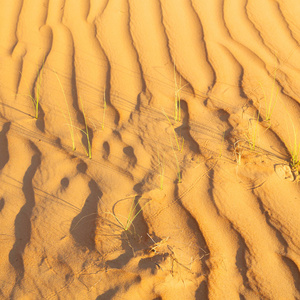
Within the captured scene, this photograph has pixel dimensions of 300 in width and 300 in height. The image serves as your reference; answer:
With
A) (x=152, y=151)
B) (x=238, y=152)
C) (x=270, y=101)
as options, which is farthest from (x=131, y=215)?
(x=270, y=101)

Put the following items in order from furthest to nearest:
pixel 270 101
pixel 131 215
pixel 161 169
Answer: pixel 270 101, pixel 161 169, pixel 131 215

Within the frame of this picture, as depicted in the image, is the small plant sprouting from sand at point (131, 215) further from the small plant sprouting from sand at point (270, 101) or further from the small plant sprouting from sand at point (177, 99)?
the small plant sprouting from sand at point (270, 101)

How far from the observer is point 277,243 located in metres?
→ 1.47

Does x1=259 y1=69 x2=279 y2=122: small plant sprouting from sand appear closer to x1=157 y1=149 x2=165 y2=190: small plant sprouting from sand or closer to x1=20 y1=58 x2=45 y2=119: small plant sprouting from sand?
x1=157 y1=149 x2=165 y2=190: small plant sprouting from sand

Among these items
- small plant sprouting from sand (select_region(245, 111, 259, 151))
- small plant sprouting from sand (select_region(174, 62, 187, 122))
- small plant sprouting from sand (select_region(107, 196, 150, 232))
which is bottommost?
small plant sprouting from sand (select_region(107, 196, 150, 232))

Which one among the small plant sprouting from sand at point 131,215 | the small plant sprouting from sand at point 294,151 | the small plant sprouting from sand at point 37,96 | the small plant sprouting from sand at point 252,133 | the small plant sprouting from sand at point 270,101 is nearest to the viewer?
the small plant sprouting from sand at point 131,215

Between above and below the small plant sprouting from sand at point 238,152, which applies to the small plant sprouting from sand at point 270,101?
above

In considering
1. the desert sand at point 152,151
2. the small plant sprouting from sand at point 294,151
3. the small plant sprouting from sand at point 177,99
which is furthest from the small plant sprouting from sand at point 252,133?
the small plant sprouting from sand at point 177,99

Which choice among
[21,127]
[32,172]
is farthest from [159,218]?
[21,127]

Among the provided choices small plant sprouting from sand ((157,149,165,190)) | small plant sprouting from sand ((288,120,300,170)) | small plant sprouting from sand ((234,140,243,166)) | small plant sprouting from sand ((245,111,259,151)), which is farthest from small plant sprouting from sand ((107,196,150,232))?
small plant sprouting from sand ((288,120,300,170))

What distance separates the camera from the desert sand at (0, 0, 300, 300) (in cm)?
144

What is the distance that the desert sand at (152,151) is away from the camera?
4.71ft

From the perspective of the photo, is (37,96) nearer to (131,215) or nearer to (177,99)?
(177,99)

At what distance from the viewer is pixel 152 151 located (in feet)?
6.09
